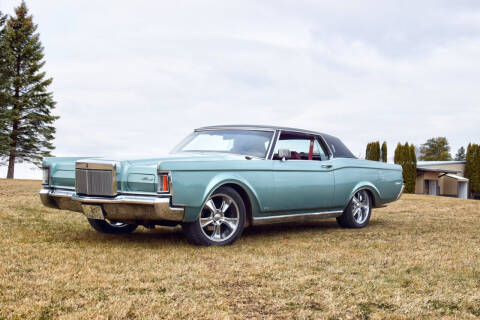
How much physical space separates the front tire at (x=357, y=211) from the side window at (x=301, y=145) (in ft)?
3.46

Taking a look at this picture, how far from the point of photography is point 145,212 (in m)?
5.68

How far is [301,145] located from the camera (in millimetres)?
7953

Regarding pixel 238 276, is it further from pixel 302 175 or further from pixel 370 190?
pixel 370 190

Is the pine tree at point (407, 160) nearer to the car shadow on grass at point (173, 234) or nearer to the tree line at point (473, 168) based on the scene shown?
the tree line at point (473, 168)

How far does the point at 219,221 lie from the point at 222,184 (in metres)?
0.48

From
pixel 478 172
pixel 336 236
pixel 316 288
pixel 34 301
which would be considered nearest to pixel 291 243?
pixel 336 236

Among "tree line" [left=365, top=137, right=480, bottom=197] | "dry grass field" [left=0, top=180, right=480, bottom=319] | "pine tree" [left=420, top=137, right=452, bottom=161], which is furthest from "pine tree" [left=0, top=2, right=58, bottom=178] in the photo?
"pine tree" [left=420, top=137, right=452, bottom=161]

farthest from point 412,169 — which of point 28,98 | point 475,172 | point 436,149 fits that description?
point 436,149

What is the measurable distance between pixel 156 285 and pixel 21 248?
93.5 inches

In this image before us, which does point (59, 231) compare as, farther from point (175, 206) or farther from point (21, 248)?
point (175, 206)

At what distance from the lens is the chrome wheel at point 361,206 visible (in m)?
8.64

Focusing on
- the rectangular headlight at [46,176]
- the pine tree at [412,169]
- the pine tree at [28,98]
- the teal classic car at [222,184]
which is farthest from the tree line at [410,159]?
the rectangular headlight at [46,176]

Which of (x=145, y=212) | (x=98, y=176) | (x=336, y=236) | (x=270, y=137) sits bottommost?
(x=336, y=236)

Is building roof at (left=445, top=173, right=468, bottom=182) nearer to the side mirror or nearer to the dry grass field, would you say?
the dry grass field
